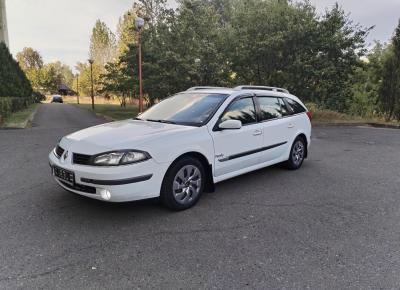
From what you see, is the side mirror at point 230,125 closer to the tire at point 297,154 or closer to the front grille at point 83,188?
the front grille at point 83,188

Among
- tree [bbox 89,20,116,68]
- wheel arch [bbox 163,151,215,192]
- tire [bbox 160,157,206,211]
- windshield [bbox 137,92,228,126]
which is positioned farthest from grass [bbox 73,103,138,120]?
tree [bbox 89,20,116,68]

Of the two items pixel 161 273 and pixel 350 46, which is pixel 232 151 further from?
pixel 350 46

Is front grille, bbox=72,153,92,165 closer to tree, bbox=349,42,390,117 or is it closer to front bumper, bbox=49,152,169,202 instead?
front bumper, bbox=49,152,169,202

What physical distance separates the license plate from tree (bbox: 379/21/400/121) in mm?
18183

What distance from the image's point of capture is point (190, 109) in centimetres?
498

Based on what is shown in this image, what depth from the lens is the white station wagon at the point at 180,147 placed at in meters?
3.73

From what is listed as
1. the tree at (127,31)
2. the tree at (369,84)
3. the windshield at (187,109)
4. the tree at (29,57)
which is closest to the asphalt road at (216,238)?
the windshield at (187,109)

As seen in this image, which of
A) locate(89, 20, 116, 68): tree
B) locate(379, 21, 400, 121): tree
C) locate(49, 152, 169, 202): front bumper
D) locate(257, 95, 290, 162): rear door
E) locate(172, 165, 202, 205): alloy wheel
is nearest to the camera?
locate(49, 152, 169, 202): front bumper

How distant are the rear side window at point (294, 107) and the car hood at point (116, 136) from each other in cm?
259

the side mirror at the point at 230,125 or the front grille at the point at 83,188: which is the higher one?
the side mirror at the point at 230,125

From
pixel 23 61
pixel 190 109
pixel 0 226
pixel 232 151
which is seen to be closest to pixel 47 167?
pixel 0 226

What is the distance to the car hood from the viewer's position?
3.80 metres

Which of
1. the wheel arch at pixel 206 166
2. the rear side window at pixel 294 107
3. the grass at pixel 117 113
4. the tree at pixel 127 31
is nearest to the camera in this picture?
the wheel arch at pixel 206 166

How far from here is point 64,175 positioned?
396 cm
